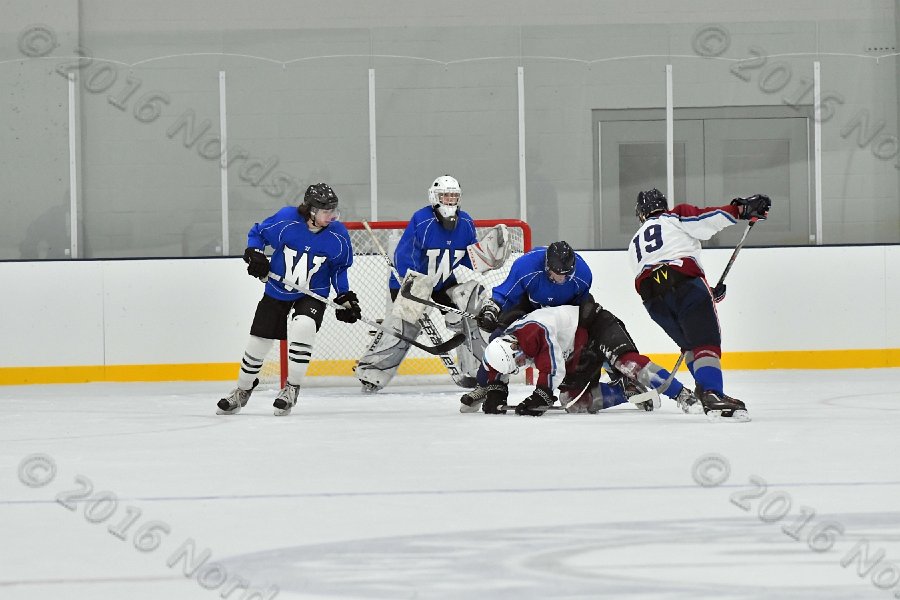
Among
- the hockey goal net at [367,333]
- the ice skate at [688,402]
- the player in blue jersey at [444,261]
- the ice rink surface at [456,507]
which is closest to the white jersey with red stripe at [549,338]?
the ice rink surface at [456,507]

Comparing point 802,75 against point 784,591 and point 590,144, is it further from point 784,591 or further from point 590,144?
point 784,591

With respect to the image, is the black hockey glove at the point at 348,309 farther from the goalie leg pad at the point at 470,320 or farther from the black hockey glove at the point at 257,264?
the goalie leg pad at the point at 470,320

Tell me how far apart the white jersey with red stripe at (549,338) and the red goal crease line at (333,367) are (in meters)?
2.24

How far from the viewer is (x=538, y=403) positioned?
582 centimetres

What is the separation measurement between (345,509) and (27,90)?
6228mm

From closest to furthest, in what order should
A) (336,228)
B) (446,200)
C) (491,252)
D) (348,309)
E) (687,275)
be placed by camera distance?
1. (687,275)
2. (348,309)
3. (336,228)
4. (491,252)
5. (446,200)

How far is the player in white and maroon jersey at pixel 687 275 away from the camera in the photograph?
5.46 metres

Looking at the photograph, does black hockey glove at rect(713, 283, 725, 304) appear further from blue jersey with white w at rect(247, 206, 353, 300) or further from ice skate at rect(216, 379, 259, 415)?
ice skate at rect(216, 379, 259, 415)

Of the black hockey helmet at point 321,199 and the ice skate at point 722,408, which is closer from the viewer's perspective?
the ice skate at point 722,408

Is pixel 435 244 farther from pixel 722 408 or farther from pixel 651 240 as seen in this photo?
pixel 722 408

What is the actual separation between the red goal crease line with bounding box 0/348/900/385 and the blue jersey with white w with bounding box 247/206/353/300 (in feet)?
6.13

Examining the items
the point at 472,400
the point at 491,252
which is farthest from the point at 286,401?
the point at 491,252

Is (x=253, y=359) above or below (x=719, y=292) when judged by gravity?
below

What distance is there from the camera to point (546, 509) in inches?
124
